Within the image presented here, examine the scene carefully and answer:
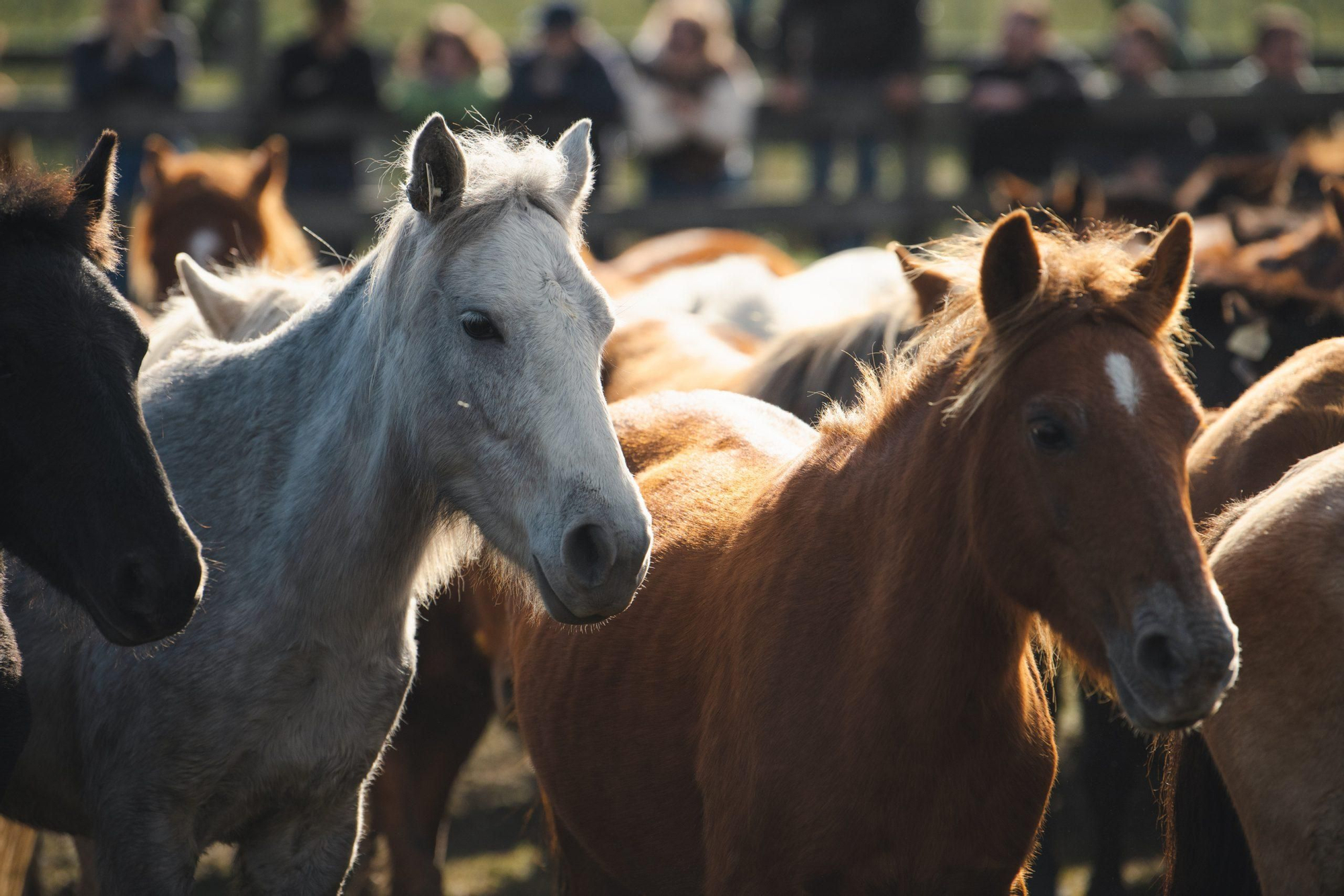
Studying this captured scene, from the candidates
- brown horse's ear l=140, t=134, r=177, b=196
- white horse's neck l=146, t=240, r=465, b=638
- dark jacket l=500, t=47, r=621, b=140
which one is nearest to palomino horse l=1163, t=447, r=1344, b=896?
white horse's neck l=146, t=240, r=465, b=638

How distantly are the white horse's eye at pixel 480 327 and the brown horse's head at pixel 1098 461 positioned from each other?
1011 mm

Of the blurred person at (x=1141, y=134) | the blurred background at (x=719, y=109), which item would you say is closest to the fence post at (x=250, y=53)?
the blurred background at (x=719, y=109)

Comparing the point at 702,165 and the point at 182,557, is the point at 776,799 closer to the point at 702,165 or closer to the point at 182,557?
the point at 182,557

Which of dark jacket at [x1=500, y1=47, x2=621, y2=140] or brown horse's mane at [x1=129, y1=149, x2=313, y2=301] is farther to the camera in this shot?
dark jacket at [x1=500, y1=47, x2=621, y2=140]

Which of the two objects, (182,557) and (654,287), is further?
(654,287)

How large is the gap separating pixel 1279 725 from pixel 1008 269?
3.81 ft

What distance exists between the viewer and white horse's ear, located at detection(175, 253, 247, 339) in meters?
3.97

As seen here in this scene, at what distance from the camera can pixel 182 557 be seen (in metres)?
2.54

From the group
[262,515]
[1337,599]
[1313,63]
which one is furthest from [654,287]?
[1313,63]

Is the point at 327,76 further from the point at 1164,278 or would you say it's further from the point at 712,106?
the point at 1164,278

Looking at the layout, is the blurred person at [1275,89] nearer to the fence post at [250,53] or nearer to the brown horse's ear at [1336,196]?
the brown horse's ear at [1336,196]

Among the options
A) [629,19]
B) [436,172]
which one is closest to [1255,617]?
[436,172]

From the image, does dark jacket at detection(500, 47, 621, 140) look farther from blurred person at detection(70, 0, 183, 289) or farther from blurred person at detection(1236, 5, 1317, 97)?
blurred person at detection(1236, 5, 1317, 97)

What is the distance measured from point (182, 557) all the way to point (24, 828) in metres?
2.07
